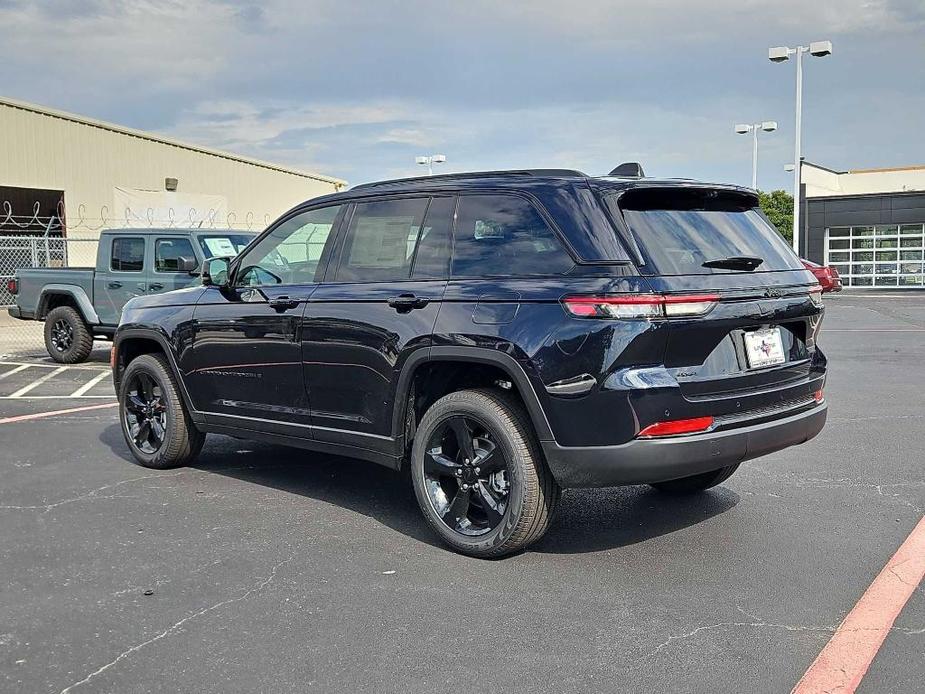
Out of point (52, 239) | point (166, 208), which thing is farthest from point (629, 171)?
point (166, 208)

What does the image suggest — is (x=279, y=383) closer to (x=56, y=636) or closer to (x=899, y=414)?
(x=56, y=636)

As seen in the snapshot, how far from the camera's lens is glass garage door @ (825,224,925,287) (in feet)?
135

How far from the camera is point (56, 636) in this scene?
3.78m

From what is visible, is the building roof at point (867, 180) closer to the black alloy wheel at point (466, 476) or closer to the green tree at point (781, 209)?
the green tree at point (781, 209)

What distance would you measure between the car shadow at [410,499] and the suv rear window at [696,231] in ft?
4.84

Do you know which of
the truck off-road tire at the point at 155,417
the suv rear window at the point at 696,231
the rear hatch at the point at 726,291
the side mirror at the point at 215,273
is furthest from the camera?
the truck off-road tire at the point at 155,417

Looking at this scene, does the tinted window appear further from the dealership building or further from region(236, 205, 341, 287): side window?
the dealership building

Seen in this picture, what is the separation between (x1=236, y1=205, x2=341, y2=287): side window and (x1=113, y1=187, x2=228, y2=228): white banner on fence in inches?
928

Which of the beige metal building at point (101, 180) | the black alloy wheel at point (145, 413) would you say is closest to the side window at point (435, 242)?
the black alloy wheel at point (145, 413)

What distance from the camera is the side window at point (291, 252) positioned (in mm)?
5691

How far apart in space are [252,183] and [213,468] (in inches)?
1150

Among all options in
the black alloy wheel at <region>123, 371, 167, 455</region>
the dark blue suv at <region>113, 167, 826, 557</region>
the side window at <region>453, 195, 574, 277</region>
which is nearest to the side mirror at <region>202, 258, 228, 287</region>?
the dark blue suv at <region>113, 167, 826, 557</region>

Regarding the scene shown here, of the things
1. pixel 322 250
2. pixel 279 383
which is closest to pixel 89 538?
pixel 279 383

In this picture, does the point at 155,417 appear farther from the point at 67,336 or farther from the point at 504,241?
the point at 67,336
